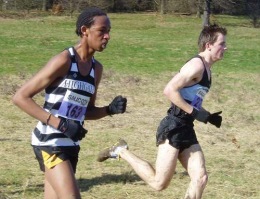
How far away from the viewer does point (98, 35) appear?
452cm

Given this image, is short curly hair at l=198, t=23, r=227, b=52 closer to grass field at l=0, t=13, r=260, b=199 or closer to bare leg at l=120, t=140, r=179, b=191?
bare leg at l=120, t=140, r=179, b=191

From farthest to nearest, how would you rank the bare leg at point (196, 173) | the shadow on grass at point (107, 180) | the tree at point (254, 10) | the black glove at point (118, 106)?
the tree at point (254, 10) < the shadow on grass at point (107, 180) < the bare leg at point (196, 173) < the black glove at point (118, 106)

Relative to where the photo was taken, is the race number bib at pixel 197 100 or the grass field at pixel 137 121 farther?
the grass field at pixel 137 121

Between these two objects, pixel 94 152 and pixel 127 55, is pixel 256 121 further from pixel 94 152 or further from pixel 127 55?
pixel 127 55

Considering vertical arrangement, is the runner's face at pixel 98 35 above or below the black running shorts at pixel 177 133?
above

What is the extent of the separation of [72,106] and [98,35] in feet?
1.64

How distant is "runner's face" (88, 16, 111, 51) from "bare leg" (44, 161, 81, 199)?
0.80 m

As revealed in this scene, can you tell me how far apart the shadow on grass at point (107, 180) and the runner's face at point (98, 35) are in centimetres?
307

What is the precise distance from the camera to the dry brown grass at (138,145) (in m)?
7.36

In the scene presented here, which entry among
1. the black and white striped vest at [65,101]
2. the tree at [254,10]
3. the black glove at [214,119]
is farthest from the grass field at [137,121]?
the tree at [254,10]

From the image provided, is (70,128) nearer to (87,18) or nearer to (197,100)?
(87,18)

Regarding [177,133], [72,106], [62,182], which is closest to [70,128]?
[72,106]

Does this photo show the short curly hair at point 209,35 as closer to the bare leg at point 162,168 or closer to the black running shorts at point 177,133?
the black running shorts at point 177,133

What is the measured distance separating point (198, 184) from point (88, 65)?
1779mm
